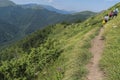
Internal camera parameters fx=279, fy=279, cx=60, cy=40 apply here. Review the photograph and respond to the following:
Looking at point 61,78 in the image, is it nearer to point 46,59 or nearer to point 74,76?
point 74,76

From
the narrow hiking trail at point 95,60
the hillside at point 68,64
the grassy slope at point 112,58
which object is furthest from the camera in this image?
the hillside at point 68,64

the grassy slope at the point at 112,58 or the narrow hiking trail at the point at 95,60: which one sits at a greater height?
the grassy slope at the point at 112,58

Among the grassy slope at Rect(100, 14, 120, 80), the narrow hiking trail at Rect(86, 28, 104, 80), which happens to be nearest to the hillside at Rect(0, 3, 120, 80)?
the grassy slope at Rect(100, 14, 120, 80)

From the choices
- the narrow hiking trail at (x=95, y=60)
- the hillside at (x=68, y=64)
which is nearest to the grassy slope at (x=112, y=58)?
the hillside at (x=68, y=64)

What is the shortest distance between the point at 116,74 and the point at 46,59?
17614 millimetres

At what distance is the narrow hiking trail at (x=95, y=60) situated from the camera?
89.7ft

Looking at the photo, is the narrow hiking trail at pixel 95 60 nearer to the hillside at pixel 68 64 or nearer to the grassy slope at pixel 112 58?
the hillside at pixel 68 64

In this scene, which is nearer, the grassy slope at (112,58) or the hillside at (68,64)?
the grassy slope at (112,58)

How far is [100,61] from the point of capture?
32.2 meters

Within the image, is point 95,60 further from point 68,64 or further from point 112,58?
point 68,64

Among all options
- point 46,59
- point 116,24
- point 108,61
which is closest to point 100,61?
point 108,61

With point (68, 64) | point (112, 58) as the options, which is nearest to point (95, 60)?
point (112, 58)

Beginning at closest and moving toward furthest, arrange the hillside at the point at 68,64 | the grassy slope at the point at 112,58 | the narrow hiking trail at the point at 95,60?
the grassy slope at the point at 112,58 → the narrow hiking trail at the point at 95,60 → the hillside at the point at 68,64

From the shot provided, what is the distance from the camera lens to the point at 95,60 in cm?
3319
